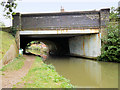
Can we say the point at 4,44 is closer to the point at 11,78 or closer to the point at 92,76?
the point at 11,78

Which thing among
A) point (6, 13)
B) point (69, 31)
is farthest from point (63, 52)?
point (6, 13)

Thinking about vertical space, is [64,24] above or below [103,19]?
below

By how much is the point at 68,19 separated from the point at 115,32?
4.31 m

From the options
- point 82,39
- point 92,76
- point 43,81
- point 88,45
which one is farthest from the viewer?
point 82,39

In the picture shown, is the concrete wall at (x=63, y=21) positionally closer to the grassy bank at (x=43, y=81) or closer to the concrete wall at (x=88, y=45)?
the concrete wall at (x=88, y=45)

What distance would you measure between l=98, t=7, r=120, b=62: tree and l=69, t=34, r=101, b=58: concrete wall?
53 centimetres

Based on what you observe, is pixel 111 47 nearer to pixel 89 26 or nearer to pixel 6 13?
pixel 89 26

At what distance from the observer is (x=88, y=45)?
40.9ft

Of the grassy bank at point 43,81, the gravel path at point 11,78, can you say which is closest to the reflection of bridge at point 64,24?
the gravel path at point 11,78

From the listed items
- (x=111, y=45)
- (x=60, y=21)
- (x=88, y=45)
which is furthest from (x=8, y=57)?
(x=111, y=45)

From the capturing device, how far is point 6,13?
322cm

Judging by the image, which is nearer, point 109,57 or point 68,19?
point 109,57

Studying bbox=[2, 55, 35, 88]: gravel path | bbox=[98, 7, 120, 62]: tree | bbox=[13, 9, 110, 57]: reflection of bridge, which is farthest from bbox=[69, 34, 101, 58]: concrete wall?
bbox=[2, 55, 35, 88]: gravel path

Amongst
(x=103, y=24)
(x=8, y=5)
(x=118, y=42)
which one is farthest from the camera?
(x=103, y=24)
